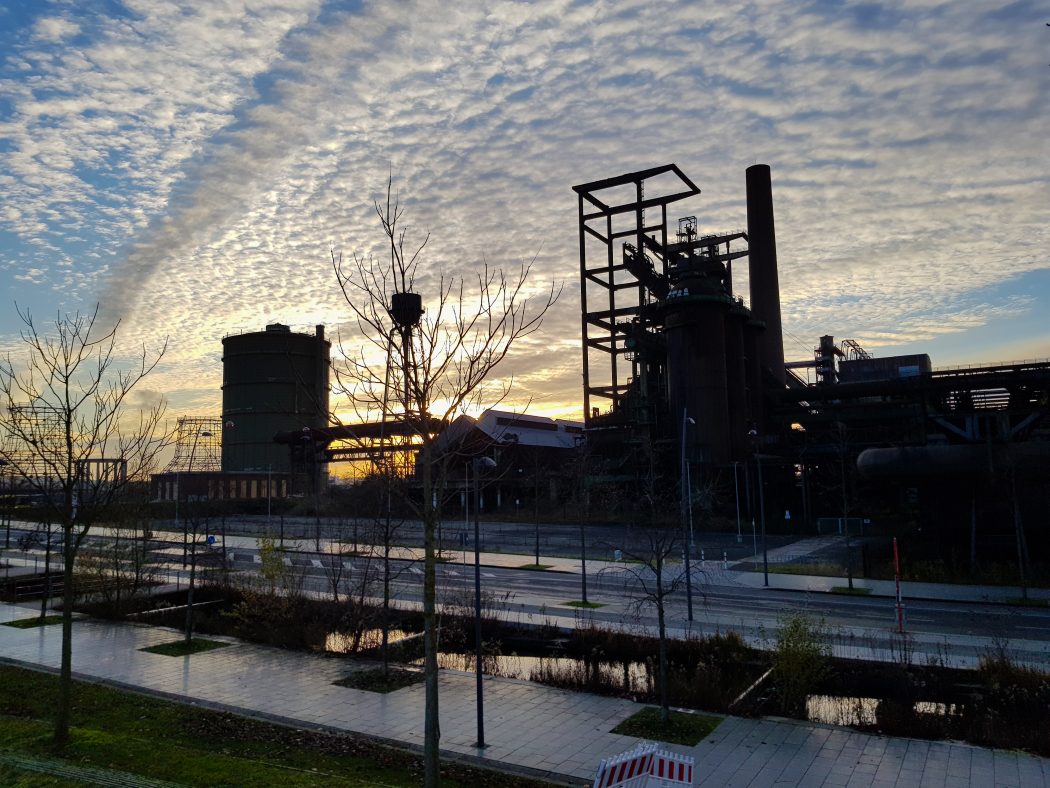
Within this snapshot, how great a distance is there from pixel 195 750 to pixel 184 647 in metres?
8.94

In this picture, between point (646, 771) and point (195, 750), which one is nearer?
point (646, 771)

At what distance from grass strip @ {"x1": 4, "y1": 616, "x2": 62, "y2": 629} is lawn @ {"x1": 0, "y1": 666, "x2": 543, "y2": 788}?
913cm

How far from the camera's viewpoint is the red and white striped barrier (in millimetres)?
7664

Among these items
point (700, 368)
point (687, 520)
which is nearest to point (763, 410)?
point (700, 368)

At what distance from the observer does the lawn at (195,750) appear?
923 cm

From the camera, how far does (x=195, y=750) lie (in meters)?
10.8

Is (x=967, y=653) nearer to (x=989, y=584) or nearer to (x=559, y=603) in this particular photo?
(x=559, y=603)

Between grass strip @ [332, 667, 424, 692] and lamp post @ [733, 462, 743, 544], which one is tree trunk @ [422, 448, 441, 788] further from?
lamp post @ [733, 462, 743, 544]

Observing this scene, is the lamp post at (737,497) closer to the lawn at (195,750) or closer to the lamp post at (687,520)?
the lamp post at (687,520)

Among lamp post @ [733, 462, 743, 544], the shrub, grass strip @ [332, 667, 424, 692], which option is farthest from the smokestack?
→ grass strip @ [332, 667, 424, 692]

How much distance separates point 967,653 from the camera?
55.5ft

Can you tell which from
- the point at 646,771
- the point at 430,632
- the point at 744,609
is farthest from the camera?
the point at 744,609

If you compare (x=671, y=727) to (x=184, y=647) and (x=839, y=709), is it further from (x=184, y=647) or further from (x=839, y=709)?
(x=184, y=647)

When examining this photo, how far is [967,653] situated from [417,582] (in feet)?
65.4
